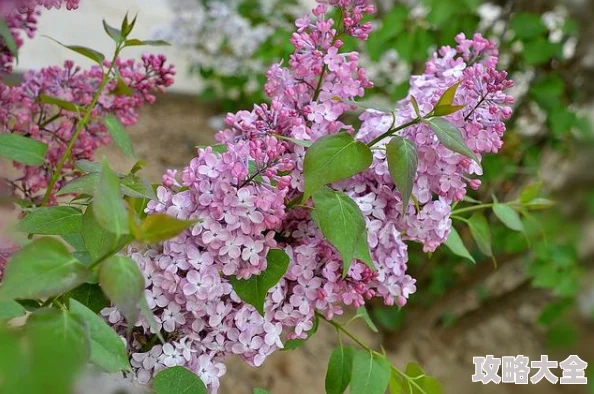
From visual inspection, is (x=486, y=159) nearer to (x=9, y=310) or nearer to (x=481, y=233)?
(x=481, y=233)

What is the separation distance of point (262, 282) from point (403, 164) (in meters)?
0.12

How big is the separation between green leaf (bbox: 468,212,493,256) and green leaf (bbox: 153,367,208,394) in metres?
0.29

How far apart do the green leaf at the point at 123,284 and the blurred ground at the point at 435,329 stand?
85 centimetres

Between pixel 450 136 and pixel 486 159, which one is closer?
pixel 450 136

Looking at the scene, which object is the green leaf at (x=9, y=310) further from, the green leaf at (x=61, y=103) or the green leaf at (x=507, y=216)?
the green leaf at (x=507, y=216)

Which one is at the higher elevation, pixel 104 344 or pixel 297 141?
pixel 297 141

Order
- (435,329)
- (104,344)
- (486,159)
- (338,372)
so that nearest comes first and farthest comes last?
1. (104,344)
2. (338,372)
3. (486,159)
4. (435,329)

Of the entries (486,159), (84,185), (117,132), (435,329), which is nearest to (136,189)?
(84,185)

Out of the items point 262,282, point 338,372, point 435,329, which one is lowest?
point 435,329

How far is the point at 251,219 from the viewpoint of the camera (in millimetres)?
472

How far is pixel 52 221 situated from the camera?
0.53m

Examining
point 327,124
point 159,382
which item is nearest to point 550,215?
point 327,124

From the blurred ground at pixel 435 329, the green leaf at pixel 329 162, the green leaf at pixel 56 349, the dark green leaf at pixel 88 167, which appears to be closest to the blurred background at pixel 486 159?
the blurred ground at pixel 435 329

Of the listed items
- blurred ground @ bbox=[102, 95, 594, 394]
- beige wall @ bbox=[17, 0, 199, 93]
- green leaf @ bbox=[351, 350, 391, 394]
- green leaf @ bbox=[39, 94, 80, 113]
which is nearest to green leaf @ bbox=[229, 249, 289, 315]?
green leaf @ bbox=[351, 350, 391, 394]
